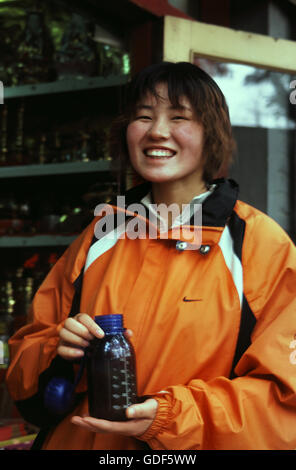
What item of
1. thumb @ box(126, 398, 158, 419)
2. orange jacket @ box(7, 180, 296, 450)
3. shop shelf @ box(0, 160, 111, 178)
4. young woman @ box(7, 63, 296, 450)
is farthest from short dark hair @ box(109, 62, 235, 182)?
shop shelf @ box(0, 160, 111, 178)

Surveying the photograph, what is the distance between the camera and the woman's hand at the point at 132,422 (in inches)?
41.2

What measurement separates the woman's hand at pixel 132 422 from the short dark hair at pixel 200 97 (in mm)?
669

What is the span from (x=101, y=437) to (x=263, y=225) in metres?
0.63

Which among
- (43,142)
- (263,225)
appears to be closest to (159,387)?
(263,225)

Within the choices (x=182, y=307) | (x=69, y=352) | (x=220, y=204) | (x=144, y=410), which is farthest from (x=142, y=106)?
(x=144, y=410)

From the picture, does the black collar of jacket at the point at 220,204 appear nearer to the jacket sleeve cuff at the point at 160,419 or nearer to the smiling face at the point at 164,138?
the smiling face at the point at 164,138

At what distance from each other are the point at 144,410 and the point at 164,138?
2.14 ft

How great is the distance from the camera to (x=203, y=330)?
121 centimetres

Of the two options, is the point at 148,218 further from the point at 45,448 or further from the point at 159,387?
the point at 45,448

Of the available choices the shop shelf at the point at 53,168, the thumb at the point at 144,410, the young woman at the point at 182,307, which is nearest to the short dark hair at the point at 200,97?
the young woman at the point at 182,307

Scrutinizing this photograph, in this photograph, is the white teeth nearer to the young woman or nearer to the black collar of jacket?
the young woman

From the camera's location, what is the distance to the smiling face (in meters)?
1.35

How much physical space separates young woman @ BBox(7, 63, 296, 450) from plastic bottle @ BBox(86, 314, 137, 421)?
24 mm

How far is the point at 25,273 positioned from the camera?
9.45ft
